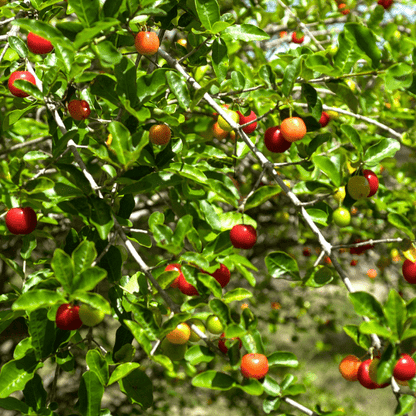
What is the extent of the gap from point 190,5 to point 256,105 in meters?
0.89

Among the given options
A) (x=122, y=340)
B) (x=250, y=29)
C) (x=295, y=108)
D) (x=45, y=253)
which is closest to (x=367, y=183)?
(x=295, y=108)

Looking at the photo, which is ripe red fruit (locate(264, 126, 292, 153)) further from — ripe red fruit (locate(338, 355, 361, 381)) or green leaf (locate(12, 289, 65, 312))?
green leaf (locate(12, 289, 65, 312))

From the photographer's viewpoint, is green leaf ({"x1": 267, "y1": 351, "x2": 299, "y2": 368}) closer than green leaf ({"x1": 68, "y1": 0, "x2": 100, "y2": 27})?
No

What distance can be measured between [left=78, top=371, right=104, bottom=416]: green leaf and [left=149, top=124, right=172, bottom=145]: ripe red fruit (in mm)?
889

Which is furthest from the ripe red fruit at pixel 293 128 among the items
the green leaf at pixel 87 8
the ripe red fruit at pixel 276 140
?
the green leaf at pixel 87 8

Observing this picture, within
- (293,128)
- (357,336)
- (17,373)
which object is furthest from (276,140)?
(17,373)

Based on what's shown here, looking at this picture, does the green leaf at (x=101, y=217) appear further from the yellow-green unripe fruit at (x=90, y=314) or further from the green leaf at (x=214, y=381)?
the green leaf at (x=214, y=381)

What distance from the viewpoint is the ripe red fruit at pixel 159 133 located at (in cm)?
161

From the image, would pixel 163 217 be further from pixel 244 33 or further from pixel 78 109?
pixel 244 33

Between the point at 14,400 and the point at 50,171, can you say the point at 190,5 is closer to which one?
the point at 14,400

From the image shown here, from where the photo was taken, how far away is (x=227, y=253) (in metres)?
1.58

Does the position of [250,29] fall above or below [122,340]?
above

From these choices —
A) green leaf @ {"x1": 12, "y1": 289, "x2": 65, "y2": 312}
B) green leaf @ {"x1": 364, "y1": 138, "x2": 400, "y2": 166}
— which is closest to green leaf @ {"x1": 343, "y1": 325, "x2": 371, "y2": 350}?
green leaf @ {"x1": 364, "y1": 138, "x2": 400, "y2": 166}

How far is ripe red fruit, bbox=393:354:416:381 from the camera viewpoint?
1208 millimetres
